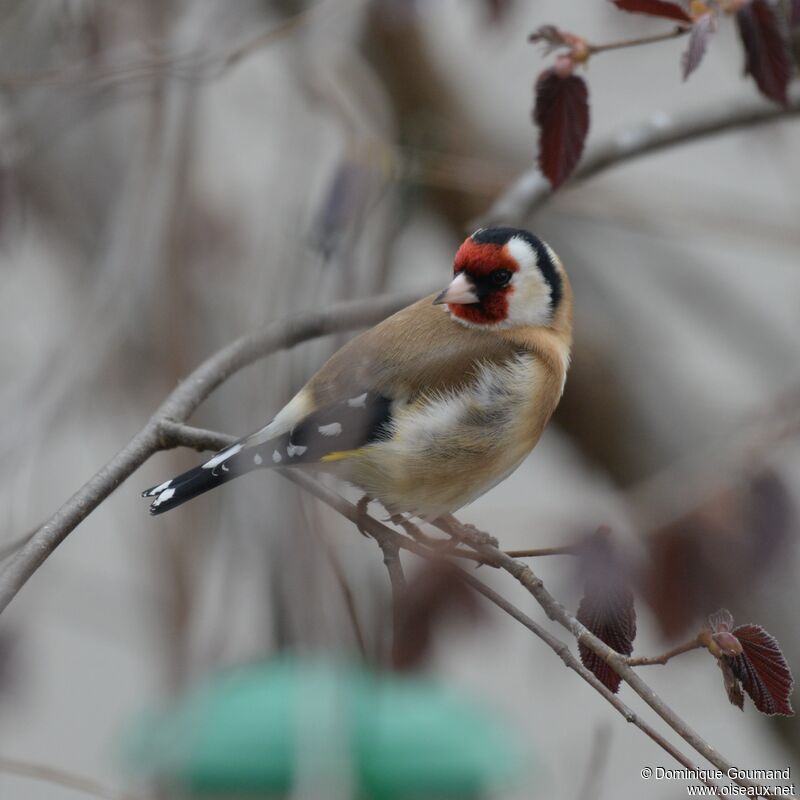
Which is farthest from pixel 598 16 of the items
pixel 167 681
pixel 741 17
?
pixel 167 681

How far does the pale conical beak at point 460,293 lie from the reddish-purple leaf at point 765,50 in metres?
0.57

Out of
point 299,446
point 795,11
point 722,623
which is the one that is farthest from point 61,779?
point 795,11

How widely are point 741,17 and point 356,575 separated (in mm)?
1192

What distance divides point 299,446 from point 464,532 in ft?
0.91

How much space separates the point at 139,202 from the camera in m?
2.70

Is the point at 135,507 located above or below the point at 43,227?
below

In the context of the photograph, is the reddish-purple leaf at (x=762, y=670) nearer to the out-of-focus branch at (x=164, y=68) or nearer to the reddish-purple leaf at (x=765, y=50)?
the reddish-purple leaf at (x=765, y=50)

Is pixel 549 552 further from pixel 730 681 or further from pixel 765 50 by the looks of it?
pixel 765 50

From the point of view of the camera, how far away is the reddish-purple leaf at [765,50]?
5.47 ft

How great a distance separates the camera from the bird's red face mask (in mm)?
2064

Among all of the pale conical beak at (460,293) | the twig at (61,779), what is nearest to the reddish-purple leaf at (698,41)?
the pale conical beak at (460,293)

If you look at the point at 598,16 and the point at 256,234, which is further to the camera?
the point at 256,234

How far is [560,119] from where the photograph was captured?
1692mm

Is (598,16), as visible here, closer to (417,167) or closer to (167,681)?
(417,167)
